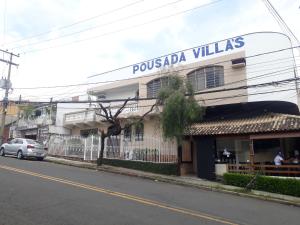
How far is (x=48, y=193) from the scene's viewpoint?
10.4 meters

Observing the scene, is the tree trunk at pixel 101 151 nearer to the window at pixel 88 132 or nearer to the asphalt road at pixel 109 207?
the window at pixel 88 132

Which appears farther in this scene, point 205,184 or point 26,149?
point 26,149

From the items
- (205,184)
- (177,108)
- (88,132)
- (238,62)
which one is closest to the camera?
(205,184)

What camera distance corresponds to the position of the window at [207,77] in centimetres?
2141

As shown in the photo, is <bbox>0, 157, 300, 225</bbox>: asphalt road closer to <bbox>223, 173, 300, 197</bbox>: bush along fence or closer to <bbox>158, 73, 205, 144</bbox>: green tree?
<bbox>223, 173, 300, 197</bbox>: bush along fence

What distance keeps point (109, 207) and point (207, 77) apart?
14696 millimetres

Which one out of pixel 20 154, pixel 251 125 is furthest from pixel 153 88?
pixel 20 154

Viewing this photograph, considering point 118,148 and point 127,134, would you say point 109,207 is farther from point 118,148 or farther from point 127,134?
point 127,134

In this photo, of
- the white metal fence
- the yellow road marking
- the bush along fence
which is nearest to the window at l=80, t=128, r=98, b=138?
the white metal fence

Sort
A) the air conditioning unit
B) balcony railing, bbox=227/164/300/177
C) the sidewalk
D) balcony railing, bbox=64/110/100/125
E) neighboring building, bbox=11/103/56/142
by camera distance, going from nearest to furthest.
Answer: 1. the sidewalk
2. balcony railing, bbox=227/164/300/177
3. the air conditioning unit
4. balcony railing, bbox=64/110/100/125
5. neighboring building, bbox=11/103/56/142

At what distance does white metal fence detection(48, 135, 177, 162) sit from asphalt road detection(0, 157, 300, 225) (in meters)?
6.84

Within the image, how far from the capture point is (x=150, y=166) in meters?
19.5

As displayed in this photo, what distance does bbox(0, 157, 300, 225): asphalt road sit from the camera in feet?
25.3

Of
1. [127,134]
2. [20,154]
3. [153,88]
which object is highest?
[153,88]
